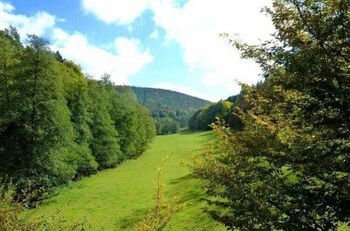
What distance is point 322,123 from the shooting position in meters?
7.61

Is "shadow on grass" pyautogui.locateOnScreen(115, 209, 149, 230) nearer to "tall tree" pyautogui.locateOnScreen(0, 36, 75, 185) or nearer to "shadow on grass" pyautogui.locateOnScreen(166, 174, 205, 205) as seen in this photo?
"shadow on grass" pyautogui.locateOnScreen(166, 174, 205, 205)

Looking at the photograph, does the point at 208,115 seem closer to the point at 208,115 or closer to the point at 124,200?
the point at 208,115

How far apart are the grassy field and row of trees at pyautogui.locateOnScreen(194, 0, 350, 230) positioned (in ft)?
34.8

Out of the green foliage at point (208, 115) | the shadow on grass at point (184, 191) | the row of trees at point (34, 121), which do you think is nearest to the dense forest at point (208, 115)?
the green foliage at point (208, 115)

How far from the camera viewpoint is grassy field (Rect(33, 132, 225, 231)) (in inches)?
1161

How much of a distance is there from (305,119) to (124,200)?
35.1 metres

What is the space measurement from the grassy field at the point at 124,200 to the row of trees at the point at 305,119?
10.6 m

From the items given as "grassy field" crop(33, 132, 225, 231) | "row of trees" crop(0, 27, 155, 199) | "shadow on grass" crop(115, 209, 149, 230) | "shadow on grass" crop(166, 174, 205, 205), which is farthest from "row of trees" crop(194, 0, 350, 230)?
"row of trees" crop(0, 27, 155, 199)

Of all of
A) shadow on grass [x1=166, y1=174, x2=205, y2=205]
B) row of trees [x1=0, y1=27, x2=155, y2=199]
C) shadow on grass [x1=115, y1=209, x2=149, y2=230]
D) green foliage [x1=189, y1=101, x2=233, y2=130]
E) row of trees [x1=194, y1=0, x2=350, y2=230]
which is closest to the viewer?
row of trees [x1=194, y1=0, x2=350, y2=230]

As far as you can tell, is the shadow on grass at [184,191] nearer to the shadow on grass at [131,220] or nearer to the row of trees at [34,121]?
the shadow on grass at [131,220]

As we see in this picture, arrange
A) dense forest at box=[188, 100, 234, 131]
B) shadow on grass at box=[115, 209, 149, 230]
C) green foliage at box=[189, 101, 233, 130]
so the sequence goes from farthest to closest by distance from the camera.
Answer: green foliage at box=[189, 101, 233, 130], dense forest at box=[188, 100, 234, 131], shadow on grass at box=[115, 209, 149, 230]

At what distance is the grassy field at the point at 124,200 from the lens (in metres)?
29.5

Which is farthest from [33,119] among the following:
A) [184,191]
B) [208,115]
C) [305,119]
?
[208,115]

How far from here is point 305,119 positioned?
308 inches
